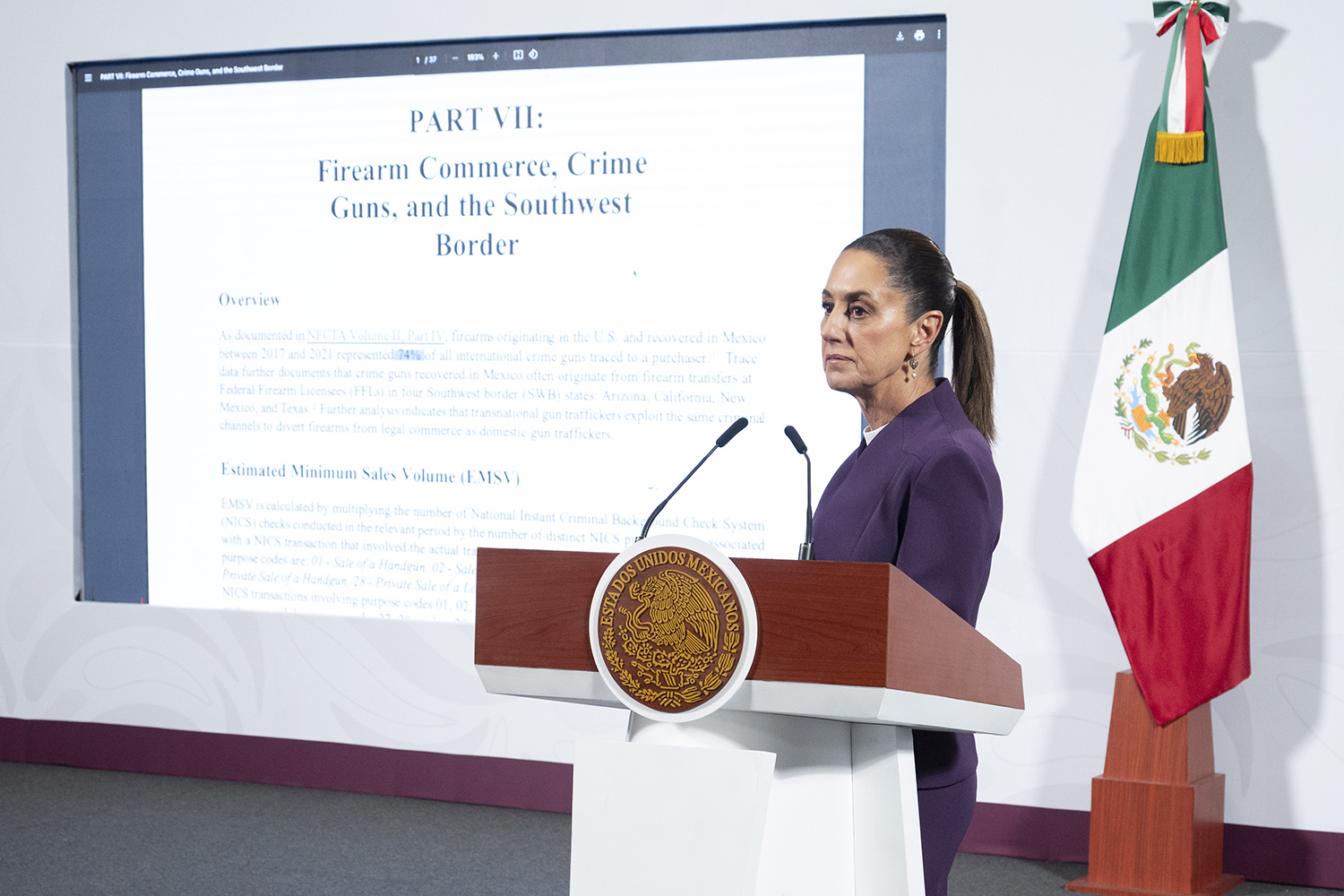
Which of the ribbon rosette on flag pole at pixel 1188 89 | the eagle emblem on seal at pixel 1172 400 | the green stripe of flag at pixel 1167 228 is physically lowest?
the eagle emblem on seal at pixel 1172 400

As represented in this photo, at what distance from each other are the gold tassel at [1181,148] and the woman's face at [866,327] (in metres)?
1.82

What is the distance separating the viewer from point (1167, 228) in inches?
124

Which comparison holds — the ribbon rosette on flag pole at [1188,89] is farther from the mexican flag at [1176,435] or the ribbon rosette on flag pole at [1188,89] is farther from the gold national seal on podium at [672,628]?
the gold national seal on podium at [672,628]

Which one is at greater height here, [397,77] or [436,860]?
[397,77]

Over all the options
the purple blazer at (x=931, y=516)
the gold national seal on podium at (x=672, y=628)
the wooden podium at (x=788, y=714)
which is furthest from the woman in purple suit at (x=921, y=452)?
the gold national seal on podium at (x=672, y=628)

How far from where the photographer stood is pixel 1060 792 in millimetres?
3518

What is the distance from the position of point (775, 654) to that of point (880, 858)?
282mm

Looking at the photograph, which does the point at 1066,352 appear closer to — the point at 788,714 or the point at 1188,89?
the point at 1188,89

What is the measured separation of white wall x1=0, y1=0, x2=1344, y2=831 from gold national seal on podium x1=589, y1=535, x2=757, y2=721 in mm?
2596

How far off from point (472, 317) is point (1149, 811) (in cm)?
244

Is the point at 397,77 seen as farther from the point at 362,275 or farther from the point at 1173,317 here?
the point at 1173,317

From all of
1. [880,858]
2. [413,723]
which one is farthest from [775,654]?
[413,723]

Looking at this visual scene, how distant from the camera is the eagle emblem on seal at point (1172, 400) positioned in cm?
310

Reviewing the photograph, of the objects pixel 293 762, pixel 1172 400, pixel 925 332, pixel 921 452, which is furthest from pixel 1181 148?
pixel 293 762
